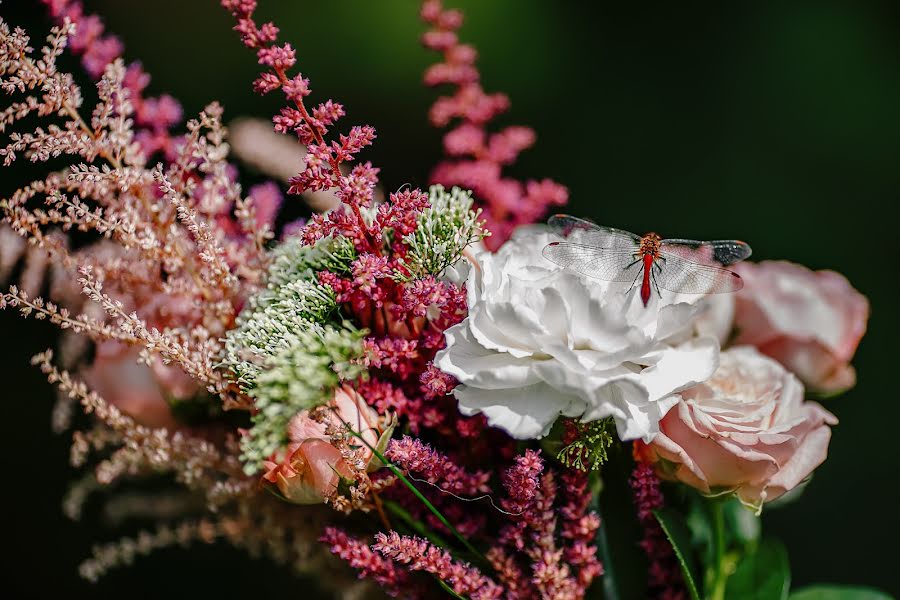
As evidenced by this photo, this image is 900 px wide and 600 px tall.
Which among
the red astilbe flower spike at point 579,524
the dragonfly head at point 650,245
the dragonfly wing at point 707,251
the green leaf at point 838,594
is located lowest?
the red astilbe flower spike at point 579,524

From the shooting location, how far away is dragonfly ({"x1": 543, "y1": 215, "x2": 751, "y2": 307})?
411mm

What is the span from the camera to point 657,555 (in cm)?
49

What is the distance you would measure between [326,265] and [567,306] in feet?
0.49

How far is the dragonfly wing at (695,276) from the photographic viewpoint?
1.40ft

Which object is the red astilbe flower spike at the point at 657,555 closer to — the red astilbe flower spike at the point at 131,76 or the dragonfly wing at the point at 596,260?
the dragonfly wing at the point at 596,260

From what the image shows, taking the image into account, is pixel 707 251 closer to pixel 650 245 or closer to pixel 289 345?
pixel 650 245

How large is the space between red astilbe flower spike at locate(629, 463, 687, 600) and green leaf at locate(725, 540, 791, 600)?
0.05 meters

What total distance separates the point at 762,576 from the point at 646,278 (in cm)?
25

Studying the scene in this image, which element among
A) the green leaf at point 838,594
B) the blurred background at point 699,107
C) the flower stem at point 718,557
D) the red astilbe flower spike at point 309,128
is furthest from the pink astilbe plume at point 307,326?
the blurred background at point 699,107

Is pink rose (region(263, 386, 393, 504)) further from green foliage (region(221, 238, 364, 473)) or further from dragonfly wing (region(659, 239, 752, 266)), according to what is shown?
dragonfly wing (region(659, 239, 752, 266))

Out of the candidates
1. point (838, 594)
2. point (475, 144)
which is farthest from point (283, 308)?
point (838, 594)

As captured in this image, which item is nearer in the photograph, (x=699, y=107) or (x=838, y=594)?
(x=838, y=594)

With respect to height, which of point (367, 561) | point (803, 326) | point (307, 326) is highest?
point (803, 326)

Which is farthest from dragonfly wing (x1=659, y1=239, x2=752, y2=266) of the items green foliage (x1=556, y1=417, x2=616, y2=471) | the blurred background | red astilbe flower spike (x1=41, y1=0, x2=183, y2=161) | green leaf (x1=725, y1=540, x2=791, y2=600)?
the blurred background
